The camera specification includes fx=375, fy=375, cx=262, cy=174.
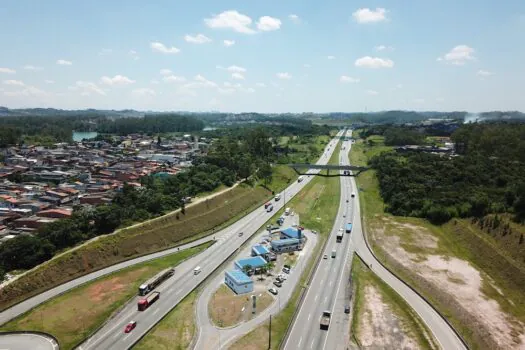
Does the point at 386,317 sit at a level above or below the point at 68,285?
below

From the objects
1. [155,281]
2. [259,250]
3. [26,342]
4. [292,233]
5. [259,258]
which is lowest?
[26,342]

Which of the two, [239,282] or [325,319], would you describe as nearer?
[325,319]

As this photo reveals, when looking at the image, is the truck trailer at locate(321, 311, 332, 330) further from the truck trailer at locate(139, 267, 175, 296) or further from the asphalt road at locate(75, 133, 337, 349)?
the truck trailer at locate(139, 267, 175, 296)

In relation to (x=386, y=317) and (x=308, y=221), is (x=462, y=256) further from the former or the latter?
(x=308, y=221)

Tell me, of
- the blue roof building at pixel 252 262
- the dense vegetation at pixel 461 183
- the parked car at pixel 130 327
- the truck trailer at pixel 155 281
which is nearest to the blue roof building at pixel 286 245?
the blue roof building at pixel 252 262

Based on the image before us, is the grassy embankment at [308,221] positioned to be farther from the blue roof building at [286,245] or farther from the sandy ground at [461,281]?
the sandy ground at [461,281]

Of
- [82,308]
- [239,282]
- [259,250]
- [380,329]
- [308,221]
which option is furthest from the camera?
[308,221]

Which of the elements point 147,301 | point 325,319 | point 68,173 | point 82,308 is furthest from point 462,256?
point 68,173
